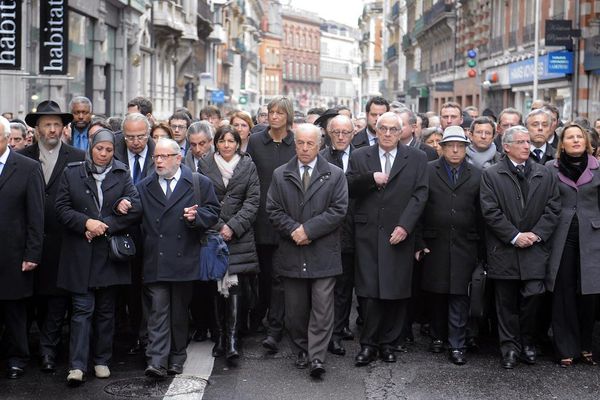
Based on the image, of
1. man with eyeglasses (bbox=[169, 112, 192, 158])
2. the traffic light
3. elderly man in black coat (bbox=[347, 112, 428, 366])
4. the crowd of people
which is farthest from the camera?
the traffic light

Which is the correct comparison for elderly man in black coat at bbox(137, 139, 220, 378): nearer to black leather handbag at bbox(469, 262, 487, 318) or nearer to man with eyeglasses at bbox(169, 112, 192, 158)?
black leather handbag at bbox(469, 262, 487, 318)

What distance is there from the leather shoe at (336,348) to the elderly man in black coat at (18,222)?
263 cm

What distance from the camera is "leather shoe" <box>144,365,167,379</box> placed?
322 inches

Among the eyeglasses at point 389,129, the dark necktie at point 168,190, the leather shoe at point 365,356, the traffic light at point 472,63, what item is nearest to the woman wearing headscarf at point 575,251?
the eyeglasses at point 389,129

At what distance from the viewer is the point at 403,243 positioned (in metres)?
9.06

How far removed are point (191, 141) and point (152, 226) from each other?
5.11 feet

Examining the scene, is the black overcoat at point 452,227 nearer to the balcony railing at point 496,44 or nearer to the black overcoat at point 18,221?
the black overcoat at point 18,221

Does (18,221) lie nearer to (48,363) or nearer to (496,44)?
(48,363)

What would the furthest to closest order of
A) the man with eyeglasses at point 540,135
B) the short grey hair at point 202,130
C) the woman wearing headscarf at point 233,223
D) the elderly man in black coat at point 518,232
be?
the man with eyeglasses at point 540,135 < the short grey hair at point 202,130 < the woman wearing headscarf at point 233,223 < the elderly man in black coat at point 518,232

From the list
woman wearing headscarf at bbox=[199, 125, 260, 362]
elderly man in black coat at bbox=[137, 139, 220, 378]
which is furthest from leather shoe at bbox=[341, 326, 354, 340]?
elderly man in black coat at bbox=[137, 139, 220, 378]

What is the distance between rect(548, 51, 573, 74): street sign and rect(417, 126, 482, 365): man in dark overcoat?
19626 millimetres

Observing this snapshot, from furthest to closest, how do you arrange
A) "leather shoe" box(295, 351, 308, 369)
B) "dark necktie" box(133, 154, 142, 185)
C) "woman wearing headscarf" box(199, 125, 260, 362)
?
"dark necktie" box(133, 154, 142, 185) < "woman wearing headscarf" box(199, 125, 260, 362) < "leather shoe" box(295, 351, 308, 369)

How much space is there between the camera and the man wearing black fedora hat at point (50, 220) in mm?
8594

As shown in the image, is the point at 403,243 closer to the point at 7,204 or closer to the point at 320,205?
the point at 320,205
